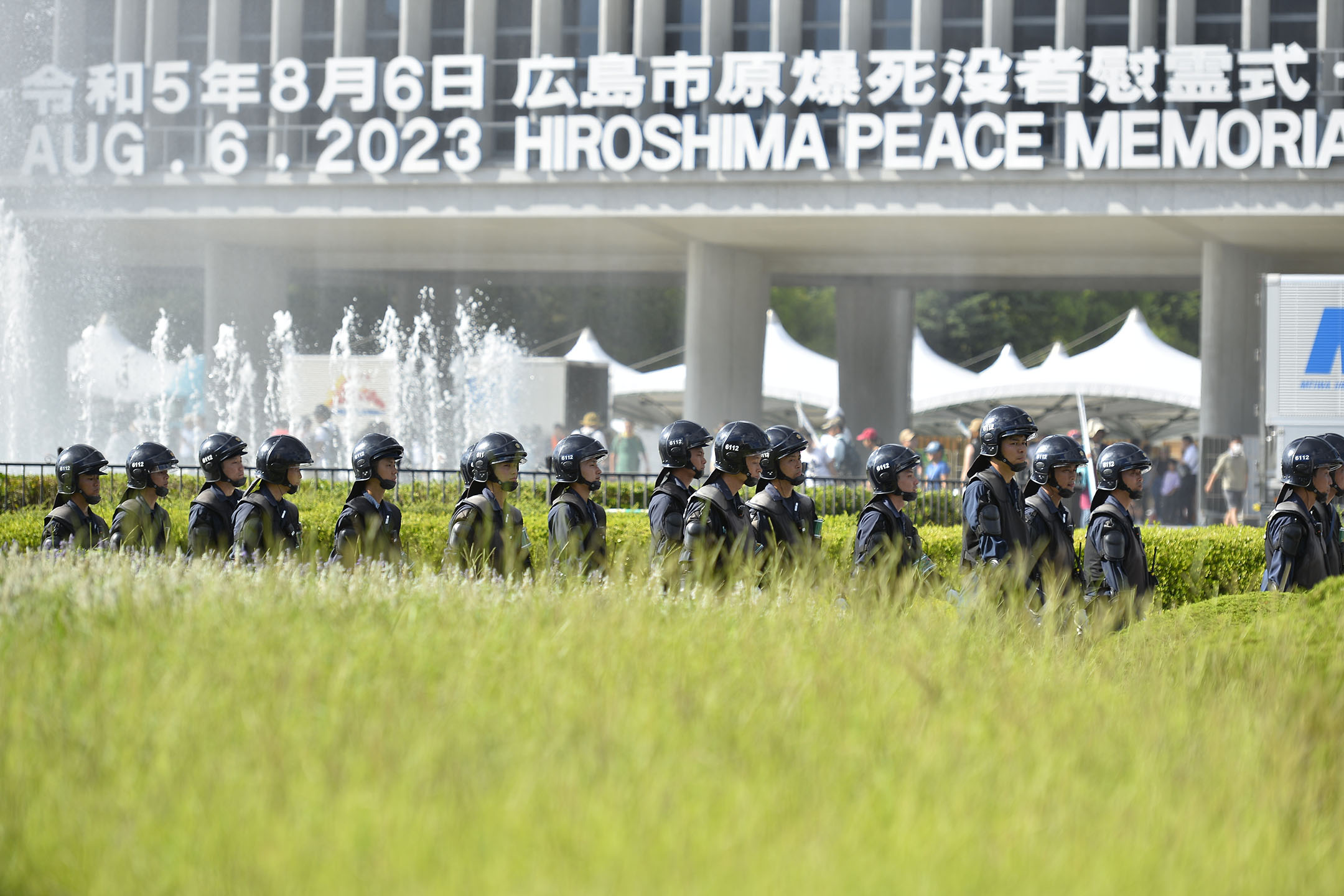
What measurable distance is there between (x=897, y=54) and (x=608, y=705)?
20.5m

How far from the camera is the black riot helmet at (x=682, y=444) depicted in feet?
29.0

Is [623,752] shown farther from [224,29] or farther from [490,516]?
[224,29]

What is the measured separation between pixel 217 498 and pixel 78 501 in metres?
1.68

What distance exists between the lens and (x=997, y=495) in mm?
8117

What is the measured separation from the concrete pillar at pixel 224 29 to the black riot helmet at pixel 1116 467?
21.7 meters

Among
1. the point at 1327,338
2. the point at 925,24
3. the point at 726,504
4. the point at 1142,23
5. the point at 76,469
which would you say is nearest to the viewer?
the point at 726,504

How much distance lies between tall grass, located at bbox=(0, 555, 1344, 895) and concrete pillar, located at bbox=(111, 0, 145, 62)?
23777mm

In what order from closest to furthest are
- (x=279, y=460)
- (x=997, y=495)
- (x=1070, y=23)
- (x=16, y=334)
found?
(x=997, y=495) < (x=279, y=460) < (x=1070, y=23) < (x=16, y=334)

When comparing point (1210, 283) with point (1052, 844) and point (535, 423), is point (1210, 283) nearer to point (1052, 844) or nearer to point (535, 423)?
point (535, 423)

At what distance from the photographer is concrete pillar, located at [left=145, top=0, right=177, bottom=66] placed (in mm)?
26812

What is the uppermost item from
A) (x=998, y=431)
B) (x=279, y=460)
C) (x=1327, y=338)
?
(x=1327, y=338)

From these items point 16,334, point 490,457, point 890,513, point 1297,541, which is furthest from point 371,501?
point 16,334

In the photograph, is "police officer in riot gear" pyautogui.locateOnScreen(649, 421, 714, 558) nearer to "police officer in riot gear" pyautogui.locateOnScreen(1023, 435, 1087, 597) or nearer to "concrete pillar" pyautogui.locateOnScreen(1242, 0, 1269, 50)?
"police officer in riot gear" pyautogui.locateOnScreen(1023, 435, 1087, 597)

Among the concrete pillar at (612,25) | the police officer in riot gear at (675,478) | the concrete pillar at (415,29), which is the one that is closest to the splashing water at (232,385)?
the concrete pillar at (415,29)
